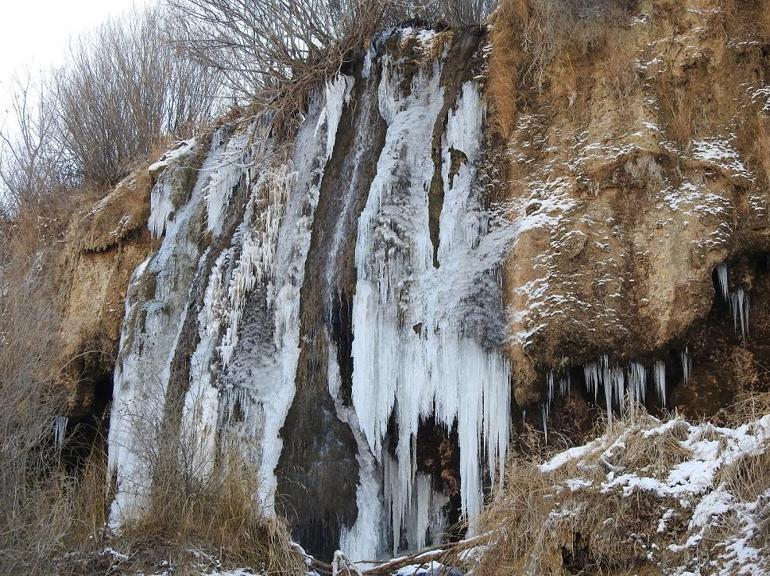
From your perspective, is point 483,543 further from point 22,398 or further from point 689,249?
point 22,398

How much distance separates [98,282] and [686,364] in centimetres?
806

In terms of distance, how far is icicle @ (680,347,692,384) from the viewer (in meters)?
9.34

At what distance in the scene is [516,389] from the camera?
9.55m

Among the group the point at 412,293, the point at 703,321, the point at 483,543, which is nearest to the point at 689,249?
the point at 703,321

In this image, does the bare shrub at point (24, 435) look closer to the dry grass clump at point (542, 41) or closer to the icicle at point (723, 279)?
the dry grass clump at point (542, 41)

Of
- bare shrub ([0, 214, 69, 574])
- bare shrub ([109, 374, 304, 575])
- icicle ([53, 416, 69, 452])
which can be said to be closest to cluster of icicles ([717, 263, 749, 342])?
bare shrub ([109, 374, 304, 575])

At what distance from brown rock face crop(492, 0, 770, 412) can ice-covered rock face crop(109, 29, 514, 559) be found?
47cm

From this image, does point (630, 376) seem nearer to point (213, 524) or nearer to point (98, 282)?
point (213, 524)

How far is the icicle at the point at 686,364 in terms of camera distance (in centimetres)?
934

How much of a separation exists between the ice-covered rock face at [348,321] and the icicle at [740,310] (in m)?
2.26

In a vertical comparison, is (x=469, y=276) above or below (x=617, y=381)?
above

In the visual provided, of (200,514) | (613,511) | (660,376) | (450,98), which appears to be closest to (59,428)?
(200,514)

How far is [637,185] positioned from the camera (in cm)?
980

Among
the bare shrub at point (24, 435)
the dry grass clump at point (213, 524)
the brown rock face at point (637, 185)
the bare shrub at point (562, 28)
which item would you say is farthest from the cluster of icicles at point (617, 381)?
the bare shrub at point (24, 435)
